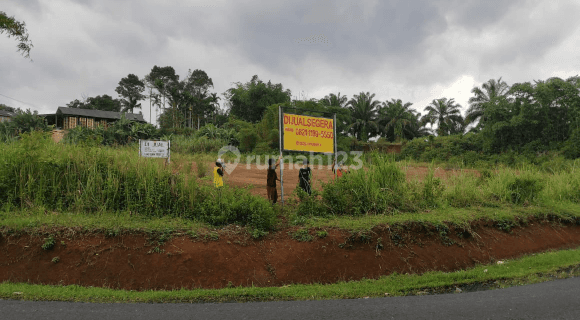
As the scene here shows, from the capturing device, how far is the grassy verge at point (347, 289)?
16.9ft

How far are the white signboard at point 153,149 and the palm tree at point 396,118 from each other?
133ft

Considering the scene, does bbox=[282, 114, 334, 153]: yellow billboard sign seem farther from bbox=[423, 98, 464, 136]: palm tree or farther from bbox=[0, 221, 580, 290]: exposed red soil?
bbox=[423, 98, 464, 136]: palm tree

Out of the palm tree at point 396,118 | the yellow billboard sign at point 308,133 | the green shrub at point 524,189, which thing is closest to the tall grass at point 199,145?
the yellow billboard sign at point 308,133

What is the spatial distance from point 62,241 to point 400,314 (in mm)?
5445

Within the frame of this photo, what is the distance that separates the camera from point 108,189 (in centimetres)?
775

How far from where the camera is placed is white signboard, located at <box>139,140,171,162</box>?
31.2 ft

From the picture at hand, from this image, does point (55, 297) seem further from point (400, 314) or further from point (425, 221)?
point (425, 221)

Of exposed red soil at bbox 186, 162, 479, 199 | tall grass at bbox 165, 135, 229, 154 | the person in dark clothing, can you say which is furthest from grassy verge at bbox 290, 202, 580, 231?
tall grass at bbox 165, 135, 229, 154

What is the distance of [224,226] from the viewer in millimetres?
7199

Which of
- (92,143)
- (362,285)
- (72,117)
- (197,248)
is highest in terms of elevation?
(72,117)

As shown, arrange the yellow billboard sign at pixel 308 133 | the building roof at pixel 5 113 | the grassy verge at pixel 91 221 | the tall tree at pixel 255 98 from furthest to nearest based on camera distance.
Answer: the building roof at pixel 5 113 < the tall tree at pixel 255 98 < the yellow billboard sign at pixel 308 133 < the grassy verge at pixel 91 221

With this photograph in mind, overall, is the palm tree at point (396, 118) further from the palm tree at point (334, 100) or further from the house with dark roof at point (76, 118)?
the house with dark roof at point (76, 118)

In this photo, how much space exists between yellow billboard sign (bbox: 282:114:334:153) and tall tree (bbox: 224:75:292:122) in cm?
3118

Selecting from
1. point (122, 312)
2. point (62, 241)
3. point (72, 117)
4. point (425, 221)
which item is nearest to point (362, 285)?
point (425, 221)
